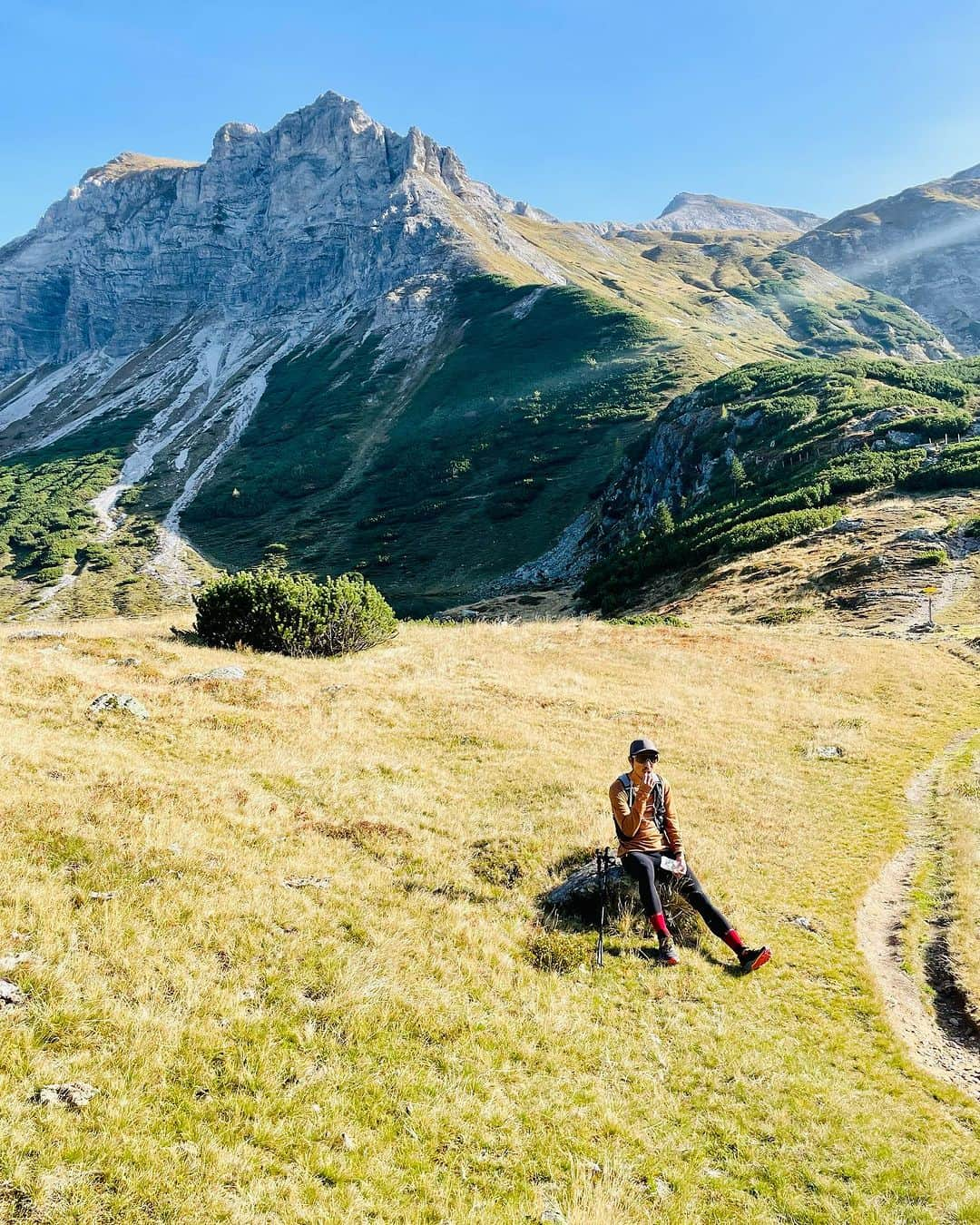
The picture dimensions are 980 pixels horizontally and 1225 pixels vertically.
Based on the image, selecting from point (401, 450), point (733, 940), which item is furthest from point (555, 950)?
point (401, 450)

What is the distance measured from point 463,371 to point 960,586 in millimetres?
138922

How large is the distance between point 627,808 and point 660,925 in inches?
62.7

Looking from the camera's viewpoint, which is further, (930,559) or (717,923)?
(930,559)

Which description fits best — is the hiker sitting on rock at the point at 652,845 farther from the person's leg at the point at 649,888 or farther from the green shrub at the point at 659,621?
the green shrub at the point at 659,621

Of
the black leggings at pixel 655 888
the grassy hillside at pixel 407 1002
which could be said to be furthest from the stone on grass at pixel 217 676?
the black leggings at pixel 655 888

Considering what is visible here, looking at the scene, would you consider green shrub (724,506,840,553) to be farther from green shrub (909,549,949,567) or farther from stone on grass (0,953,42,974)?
stone on grass (0,953,42,974)

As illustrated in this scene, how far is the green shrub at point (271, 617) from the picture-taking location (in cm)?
2412

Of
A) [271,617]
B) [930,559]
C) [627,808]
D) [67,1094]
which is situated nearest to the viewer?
[67,1094]

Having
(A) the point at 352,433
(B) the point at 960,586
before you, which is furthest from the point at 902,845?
(A) the point at 352,433

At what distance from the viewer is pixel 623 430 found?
11238cm

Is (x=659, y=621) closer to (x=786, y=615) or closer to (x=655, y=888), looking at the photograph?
(x=786, y=615)

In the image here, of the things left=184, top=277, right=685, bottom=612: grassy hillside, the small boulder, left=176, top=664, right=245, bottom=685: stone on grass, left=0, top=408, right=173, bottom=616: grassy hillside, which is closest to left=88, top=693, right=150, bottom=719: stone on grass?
left=176, top=664, right=245, bottom=685: stone on grass

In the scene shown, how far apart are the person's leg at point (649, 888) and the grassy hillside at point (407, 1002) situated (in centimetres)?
54

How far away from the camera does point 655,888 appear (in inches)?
357
